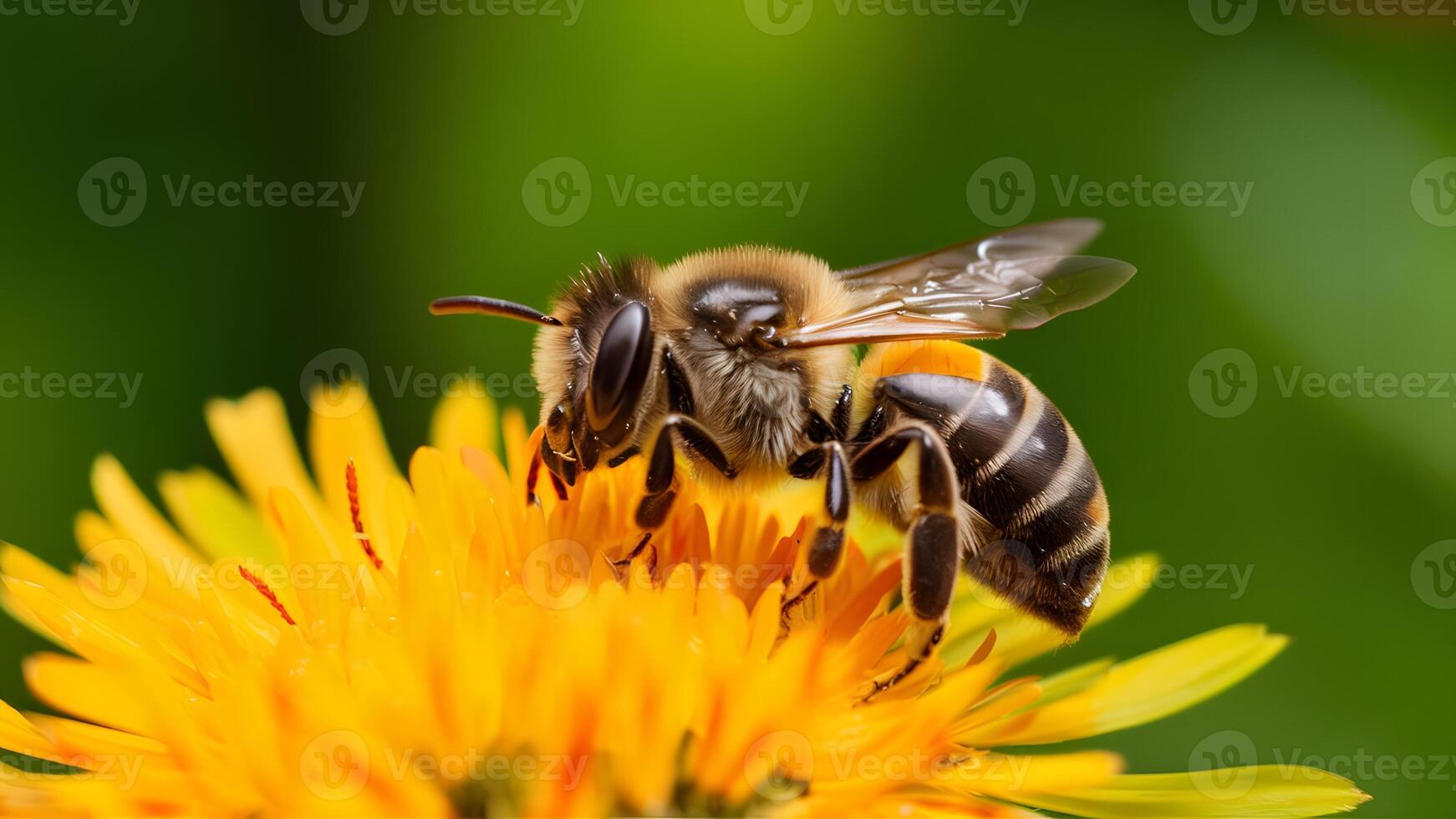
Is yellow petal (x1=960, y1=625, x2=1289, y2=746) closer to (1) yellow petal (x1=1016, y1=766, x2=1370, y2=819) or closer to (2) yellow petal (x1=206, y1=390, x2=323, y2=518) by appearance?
(1) yellow petal (x1=1016, y1=766, x2=1370, y2=819)

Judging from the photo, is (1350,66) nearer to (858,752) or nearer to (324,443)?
(858,752)

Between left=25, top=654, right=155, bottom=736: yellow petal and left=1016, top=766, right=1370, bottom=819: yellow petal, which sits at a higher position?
left=25, top=654, right=155, bottom=736: yellow petal

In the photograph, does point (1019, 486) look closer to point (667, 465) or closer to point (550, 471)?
point (667, 465)

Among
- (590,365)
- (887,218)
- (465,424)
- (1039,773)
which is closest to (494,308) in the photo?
(590,365)

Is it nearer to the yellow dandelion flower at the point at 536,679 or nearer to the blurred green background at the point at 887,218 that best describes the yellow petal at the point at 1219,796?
the yellow dandelion flower at the point at 536,679

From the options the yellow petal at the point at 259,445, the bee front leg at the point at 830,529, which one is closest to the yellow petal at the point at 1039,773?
the bee front leg at the point at 830,529

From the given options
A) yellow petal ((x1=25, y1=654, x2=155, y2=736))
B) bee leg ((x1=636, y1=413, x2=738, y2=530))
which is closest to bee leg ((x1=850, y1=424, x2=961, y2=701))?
bee leg ((x1=636, y1=413, x2=738, y2=530))
